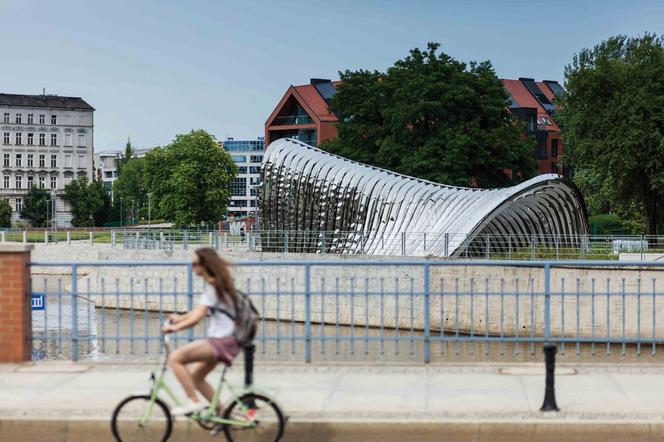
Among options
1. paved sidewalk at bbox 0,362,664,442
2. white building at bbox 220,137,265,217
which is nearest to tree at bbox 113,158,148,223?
white building at bbox 220,137,265,217

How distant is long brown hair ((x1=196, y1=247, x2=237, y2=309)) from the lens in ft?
32.5

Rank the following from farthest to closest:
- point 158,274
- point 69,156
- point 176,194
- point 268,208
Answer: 1. point 69,156
2. point 176,194
3. point 268,208
4. point 158,274

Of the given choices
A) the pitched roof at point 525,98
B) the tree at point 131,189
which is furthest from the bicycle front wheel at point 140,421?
the tree at point 131,189

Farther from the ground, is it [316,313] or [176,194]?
[176,194]

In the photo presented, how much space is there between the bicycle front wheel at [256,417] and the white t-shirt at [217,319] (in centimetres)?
63

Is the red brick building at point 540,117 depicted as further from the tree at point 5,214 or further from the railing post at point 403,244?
the railing post at point 403,244

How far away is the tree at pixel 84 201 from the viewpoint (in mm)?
124875

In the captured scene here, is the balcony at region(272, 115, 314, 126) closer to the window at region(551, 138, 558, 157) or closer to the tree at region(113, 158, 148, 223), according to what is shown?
the window at region(551, 138, 558, 157)

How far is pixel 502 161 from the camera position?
57.3m

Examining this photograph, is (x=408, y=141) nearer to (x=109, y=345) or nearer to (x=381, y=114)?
(x=381, y=114)

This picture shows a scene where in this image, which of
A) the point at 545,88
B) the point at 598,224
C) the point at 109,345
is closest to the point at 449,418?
the point at 109,345

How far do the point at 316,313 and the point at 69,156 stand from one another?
355 feet

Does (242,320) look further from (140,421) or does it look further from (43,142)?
(43,142)

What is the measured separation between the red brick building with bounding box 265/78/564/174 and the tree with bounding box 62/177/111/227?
102 ft
